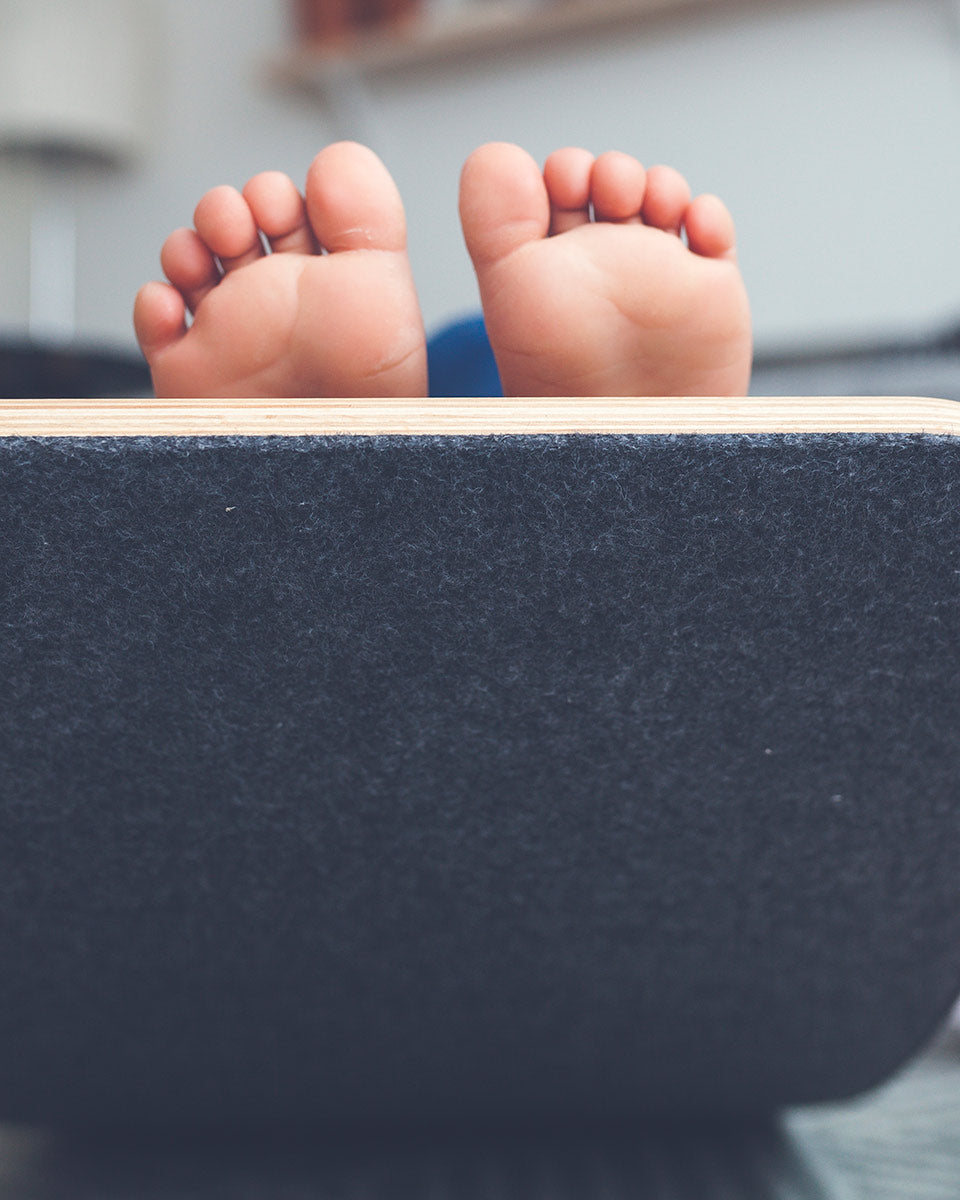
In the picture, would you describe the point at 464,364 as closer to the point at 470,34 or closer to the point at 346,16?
the point at 470,34

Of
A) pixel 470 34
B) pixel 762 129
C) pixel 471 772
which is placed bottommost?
pixel 471 772

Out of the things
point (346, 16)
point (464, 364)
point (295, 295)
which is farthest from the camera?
point (346, 16)

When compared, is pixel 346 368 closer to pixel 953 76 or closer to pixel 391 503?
pixel 391 503

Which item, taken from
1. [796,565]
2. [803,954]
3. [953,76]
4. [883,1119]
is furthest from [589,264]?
[953,76]

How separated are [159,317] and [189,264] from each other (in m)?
0.03

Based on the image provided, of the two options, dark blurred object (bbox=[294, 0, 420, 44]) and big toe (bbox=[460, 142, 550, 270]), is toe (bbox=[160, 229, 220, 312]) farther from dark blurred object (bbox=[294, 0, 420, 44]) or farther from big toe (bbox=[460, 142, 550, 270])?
dark blurred object (bbox=[294, 0, 420, 44])

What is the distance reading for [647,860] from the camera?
43 centimetres

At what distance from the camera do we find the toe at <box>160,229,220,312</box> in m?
0.46

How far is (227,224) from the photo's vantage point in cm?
46

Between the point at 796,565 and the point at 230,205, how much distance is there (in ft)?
0.89

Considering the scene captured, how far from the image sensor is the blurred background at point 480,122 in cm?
185

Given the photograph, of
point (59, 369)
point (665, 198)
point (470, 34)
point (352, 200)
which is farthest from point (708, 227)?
point (470, 34)

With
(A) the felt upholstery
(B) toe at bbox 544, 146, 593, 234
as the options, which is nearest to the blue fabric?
(B) toe at bbox 544, 146, 593, 234

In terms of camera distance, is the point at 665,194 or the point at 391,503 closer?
the point at 391,503
